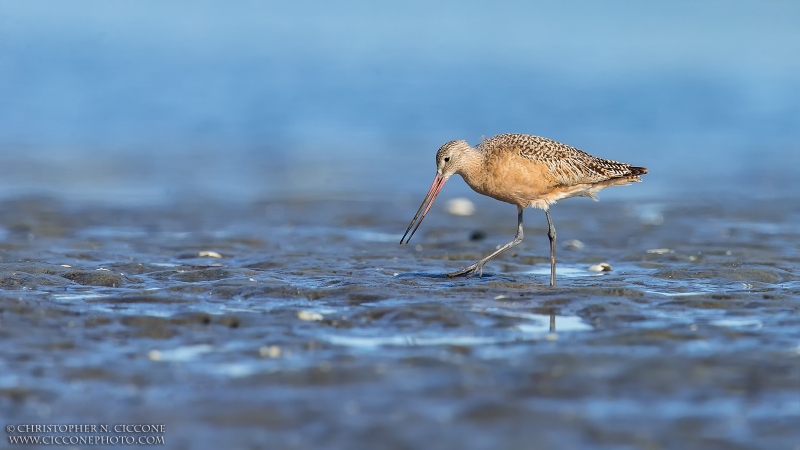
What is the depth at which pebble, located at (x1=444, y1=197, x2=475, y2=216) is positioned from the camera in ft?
40.5

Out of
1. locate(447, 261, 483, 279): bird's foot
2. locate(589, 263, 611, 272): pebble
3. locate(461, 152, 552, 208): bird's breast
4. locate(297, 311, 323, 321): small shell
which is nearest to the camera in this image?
locate(297, 311, 323, 321): small shell

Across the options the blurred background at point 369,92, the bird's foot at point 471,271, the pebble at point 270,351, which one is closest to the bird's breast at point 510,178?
the bird's foot at point 471,271

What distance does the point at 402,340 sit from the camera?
19.5ft

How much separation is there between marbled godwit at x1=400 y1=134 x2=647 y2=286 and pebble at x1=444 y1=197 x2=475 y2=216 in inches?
142

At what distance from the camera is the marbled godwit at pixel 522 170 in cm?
832

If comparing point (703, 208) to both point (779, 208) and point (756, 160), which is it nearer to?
point (779, 208)

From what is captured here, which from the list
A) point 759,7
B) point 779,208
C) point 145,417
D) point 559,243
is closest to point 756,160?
point 779,208

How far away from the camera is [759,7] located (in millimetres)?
34094

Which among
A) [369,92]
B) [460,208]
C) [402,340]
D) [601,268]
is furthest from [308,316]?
[369,92]
